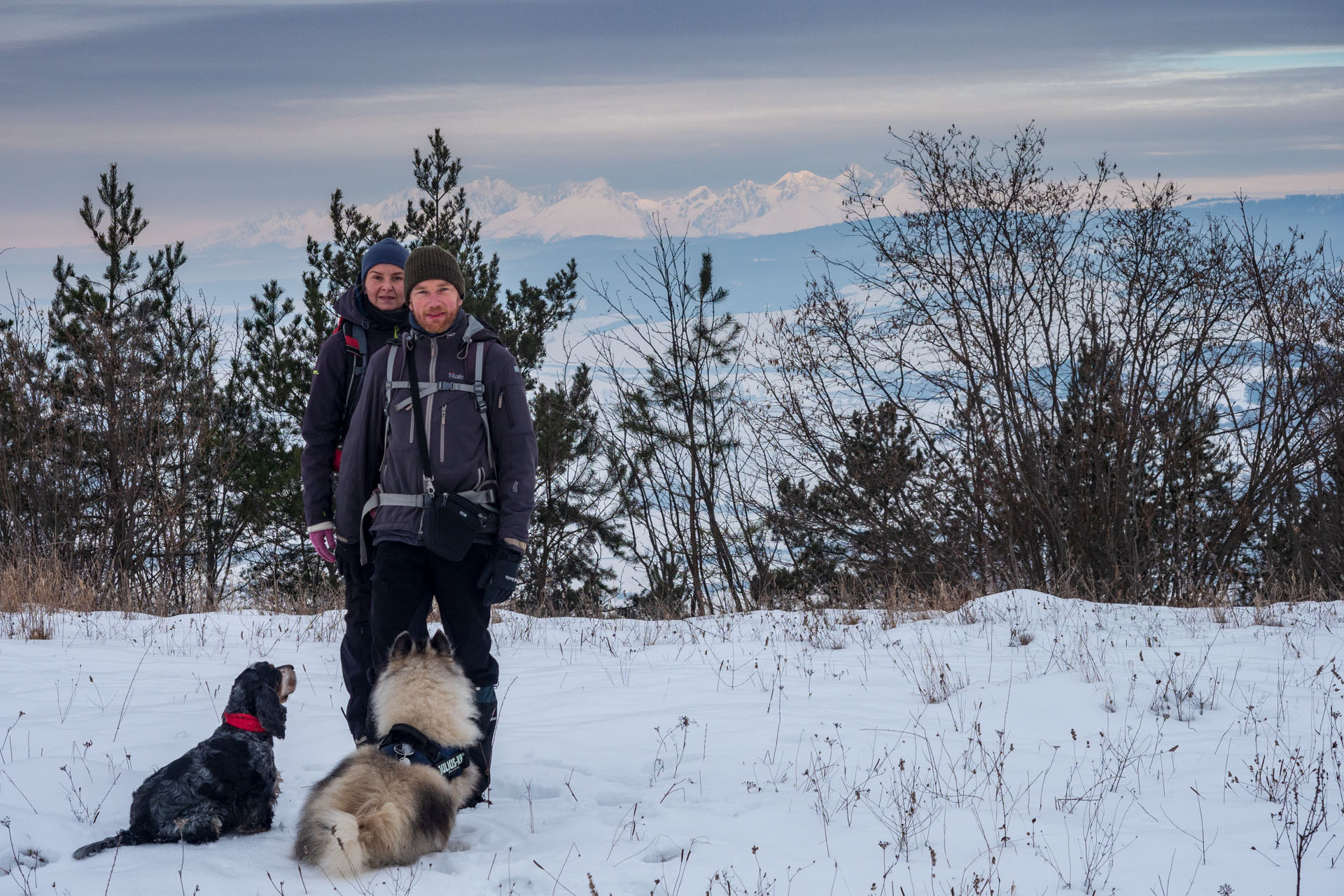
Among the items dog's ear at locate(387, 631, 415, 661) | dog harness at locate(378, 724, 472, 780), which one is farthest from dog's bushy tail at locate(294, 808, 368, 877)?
dog's ear at locate(387, 631, 415, 661)

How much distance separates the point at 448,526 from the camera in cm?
353

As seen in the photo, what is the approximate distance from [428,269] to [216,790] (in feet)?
7.24

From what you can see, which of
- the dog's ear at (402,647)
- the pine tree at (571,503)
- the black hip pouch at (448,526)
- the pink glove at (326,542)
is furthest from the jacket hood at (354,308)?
the pine tree at (571,503)

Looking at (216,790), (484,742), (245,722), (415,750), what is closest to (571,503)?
(484,742)

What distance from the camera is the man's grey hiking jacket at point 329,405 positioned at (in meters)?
4.03

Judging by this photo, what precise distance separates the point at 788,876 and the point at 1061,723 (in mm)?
2294

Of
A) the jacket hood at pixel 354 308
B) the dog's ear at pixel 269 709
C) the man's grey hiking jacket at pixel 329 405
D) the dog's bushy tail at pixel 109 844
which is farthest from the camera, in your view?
the jacket hood at pixel 354 308

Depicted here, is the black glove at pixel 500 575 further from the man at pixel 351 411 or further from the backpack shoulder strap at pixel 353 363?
the backpack shoulder strap at pixel 353 363

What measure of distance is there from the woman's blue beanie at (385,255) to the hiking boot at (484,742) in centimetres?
200

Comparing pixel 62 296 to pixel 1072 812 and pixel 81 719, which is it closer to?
pixel 81 719

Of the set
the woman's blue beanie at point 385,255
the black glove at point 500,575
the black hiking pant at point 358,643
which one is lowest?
the black hiking pant at point 358,643

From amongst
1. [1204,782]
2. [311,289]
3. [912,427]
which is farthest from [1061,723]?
[311,289]

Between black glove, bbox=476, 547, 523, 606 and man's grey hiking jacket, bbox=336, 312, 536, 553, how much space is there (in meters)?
0.08

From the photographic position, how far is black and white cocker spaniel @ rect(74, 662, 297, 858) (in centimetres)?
323
